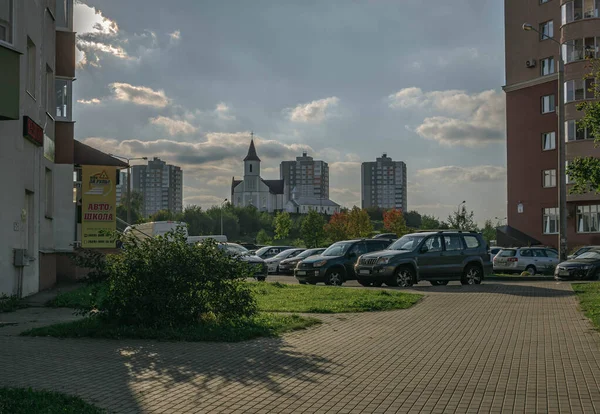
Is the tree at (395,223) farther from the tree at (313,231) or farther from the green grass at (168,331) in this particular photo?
the green grass at (168,331)

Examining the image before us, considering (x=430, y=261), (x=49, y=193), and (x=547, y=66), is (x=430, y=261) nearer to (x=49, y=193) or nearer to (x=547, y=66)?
(x=49, y=193)

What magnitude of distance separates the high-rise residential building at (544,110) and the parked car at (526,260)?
13639 millimetres

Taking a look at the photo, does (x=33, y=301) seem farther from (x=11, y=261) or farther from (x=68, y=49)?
(x=68, y=49)

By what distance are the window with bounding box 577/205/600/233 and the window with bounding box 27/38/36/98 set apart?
3933cm

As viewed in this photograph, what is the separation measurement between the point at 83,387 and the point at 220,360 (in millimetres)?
2129

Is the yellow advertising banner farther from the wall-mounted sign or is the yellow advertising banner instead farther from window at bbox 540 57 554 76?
window at bbox 540 57 554 76

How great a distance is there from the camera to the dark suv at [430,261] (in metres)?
23.1

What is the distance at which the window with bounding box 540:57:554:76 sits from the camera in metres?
52.4

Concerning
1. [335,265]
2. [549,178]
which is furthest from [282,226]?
[335,265]

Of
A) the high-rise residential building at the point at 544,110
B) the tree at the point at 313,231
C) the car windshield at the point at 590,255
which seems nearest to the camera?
the car windshield at the point at 590,255

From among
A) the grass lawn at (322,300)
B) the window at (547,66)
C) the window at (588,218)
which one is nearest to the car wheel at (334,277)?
the grass lawn at (322,300)

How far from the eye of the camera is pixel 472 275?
24000mm

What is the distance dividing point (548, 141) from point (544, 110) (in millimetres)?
2439

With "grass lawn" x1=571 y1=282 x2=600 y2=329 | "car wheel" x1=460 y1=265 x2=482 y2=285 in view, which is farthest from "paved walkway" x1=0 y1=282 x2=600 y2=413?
"car wheel" x1=460 y1=265 x2=482 y2=285
